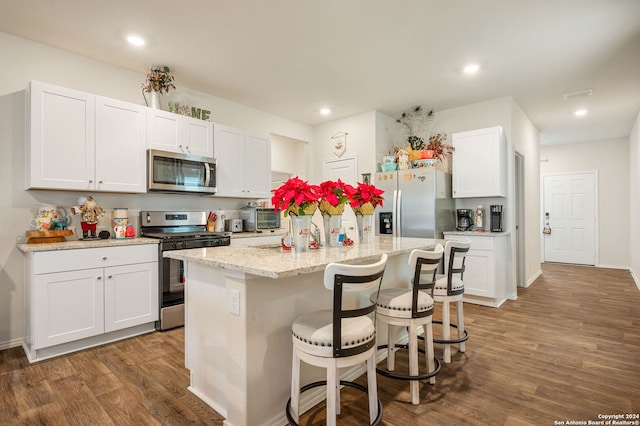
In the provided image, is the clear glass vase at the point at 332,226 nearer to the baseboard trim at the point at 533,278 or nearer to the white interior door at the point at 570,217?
the baseboard trim at the point at 533,278

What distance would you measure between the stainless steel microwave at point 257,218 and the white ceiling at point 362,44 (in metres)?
1.58

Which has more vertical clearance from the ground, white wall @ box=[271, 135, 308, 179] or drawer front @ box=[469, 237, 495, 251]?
white wall @ box=[271, 135, 308, 179]

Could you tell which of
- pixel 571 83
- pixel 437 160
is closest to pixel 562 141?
pixel 571 83

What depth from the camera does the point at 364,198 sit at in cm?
249

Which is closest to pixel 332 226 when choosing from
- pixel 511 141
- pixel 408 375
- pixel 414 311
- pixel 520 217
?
pixel 414 311

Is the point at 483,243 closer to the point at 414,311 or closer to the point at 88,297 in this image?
the point at 414,311

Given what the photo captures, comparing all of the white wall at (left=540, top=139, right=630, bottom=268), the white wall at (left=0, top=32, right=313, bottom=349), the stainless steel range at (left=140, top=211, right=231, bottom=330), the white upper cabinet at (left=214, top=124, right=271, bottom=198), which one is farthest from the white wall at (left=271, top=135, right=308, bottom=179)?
the white wall at (left=540, top=139, right=630, bottom=268)

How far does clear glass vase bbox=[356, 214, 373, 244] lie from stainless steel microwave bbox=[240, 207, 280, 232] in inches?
78.0

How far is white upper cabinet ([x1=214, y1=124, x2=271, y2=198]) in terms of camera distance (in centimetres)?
414

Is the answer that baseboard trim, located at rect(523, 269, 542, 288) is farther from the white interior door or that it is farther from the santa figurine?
the santa figurine

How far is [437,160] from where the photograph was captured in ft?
15.7

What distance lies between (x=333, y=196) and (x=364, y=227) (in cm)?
53

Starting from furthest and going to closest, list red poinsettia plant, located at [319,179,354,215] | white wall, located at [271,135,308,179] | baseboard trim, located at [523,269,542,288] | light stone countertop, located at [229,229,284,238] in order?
white wall, located at [271,135,308,179] < baseboard trim, located at [523,269,542,288] < light stone countertop, located at [229,229,284,238] < red poinsettia plant, located at [319,179,354,215]

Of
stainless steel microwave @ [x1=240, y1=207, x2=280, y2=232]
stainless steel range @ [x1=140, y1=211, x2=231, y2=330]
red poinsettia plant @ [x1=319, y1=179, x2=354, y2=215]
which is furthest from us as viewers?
stainless steel microwave @ [x1=240, y1=207, x2=280, y2=232]
